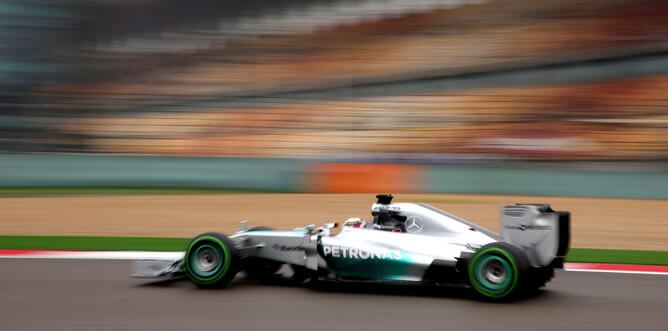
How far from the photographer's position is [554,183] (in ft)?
56.3

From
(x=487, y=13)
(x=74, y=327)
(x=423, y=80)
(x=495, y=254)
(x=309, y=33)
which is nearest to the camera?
(x=74, y=327)

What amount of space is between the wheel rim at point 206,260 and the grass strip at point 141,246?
3319mm

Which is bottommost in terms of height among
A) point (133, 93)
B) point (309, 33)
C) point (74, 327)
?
point (74, 327)

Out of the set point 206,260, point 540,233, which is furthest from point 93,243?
point 540,233

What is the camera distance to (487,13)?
35094mm

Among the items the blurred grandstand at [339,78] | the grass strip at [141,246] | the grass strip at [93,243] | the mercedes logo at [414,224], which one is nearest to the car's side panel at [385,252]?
the mercedes logo at [414,224]

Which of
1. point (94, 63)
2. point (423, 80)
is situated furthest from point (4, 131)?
point (423, 80)

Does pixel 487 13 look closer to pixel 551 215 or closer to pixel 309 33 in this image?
pixel 309 33

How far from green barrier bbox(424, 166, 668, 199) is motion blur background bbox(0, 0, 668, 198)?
0.10 ft

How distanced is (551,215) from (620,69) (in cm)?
2331

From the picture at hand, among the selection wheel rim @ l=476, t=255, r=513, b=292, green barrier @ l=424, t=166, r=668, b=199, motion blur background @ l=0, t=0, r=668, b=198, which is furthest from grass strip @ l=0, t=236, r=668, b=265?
motion blur background @ l=0, t=0, r=668, b=198

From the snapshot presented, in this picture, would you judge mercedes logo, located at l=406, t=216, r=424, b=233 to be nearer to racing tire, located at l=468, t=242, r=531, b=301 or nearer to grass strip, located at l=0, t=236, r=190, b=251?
racing tire, located at l=468, t=242, r=531, b=301

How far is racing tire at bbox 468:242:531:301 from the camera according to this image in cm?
640

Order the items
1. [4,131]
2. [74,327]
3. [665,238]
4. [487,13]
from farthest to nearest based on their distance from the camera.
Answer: [487,13] → [4,131] → [665,238] → [74,327]
